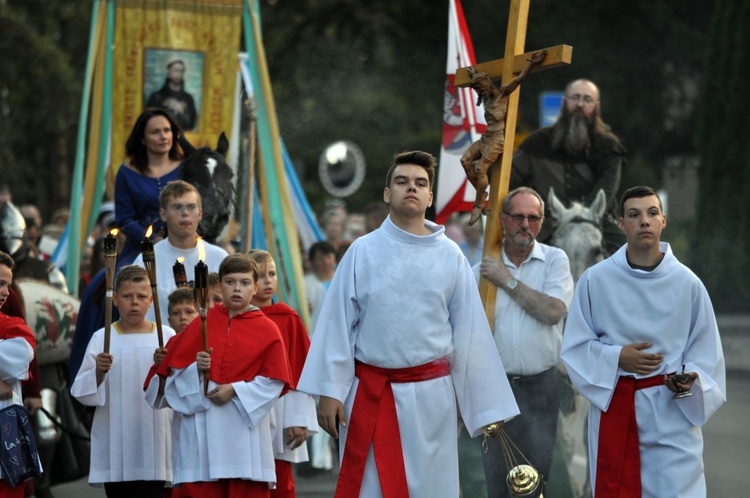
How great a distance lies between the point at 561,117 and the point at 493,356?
351cm

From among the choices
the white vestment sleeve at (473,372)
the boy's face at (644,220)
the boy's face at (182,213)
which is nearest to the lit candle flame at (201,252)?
the boy's face at (182,213)

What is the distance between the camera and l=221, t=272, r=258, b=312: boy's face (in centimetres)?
746

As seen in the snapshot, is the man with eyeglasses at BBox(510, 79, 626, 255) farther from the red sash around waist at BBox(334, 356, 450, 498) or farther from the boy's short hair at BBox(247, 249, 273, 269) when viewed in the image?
the red sash around waist at BBox(334, 356, 450, 498)

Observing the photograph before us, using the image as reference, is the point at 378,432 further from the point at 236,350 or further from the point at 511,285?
the point at 511,285

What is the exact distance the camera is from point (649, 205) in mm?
6969

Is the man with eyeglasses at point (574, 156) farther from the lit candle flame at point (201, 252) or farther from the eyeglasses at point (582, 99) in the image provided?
the lit candle flame at point (201, 252)

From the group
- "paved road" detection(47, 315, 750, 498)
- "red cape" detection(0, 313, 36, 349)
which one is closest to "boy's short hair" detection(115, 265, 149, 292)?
"red cape" detection(0, 313, 36, 349)

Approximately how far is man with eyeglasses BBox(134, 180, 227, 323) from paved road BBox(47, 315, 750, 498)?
2.73 metres

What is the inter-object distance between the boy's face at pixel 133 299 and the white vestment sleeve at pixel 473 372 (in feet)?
6.71

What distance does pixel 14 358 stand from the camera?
301 inches

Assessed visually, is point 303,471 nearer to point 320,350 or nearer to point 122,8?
point 122,8

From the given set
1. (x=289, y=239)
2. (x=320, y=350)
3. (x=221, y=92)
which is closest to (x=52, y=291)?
(x=289, y=239)

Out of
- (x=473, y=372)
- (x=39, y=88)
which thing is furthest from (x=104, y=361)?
(x=39, y=88)

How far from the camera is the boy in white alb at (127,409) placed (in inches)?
313
